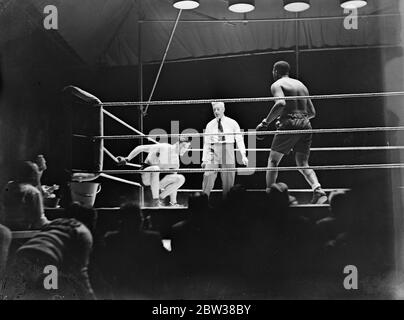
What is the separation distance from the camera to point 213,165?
339cm

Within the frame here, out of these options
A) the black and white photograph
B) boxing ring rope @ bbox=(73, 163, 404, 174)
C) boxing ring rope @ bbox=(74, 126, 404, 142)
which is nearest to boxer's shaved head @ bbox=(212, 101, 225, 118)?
A: the black and white photograph

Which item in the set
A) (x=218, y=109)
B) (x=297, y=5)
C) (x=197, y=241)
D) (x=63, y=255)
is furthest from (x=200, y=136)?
(x=63, y=255)

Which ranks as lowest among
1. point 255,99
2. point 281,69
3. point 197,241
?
point 197,241

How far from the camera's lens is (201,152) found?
3420 mm

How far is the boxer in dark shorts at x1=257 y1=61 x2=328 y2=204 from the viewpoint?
11.0ft

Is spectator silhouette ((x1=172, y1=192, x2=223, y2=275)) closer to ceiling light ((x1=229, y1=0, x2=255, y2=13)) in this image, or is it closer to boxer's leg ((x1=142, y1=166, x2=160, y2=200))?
boxer's leg ((x1=142, y1=166, x2=160, y2=200))

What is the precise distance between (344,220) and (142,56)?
5.57ft

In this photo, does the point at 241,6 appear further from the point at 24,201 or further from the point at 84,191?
the point at 24,201

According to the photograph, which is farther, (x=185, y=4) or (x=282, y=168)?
(x=185, y=4)

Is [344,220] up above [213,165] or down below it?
below

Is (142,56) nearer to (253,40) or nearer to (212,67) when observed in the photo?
(212,67)

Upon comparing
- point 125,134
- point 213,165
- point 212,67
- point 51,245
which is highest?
point 212,67

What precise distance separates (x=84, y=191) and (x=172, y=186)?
0.58 meters

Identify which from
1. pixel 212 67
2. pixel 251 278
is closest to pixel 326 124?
pixel 212 67
